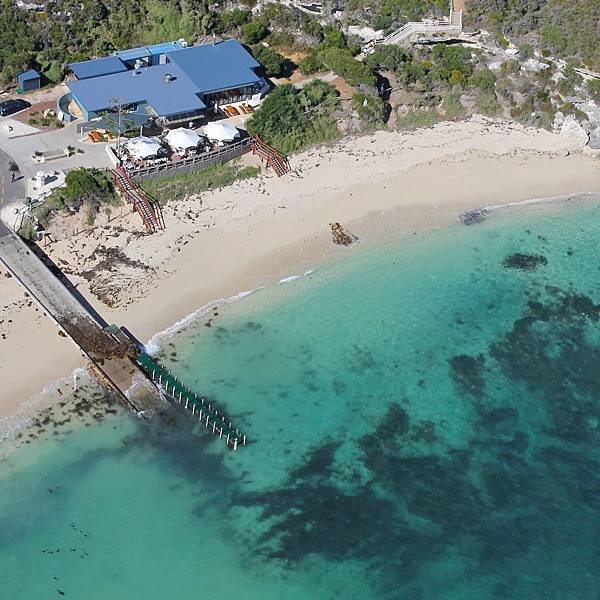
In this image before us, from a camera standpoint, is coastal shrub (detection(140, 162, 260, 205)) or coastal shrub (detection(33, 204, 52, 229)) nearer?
coastal shrub (detection(33, 204, 52, 229))

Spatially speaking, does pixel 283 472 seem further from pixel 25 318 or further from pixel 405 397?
pixel 25 318

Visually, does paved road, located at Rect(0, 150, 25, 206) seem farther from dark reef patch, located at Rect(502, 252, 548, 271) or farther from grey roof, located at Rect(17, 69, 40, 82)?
dark reef patch, located at Rect(502, 252, 548, 271)

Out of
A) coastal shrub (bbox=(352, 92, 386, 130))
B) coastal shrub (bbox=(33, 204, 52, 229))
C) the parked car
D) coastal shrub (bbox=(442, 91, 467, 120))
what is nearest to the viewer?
coastal shrub (bbox=(33, 204, 52, 229))

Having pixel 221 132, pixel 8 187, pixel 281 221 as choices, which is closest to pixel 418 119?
pixel 221 132

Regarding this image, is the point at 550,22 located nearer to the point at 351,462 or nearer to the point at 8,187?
the point at 8,187

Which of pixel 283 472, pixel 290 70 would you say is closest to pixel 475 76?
pixel 290 70

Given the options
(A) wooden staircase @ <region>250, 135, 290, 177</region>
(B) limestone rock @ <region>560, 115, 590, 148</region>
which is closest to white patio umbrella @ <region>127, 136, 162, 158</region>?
(A) wooden staircase @ <region>250, 135, 290, 177</region>
